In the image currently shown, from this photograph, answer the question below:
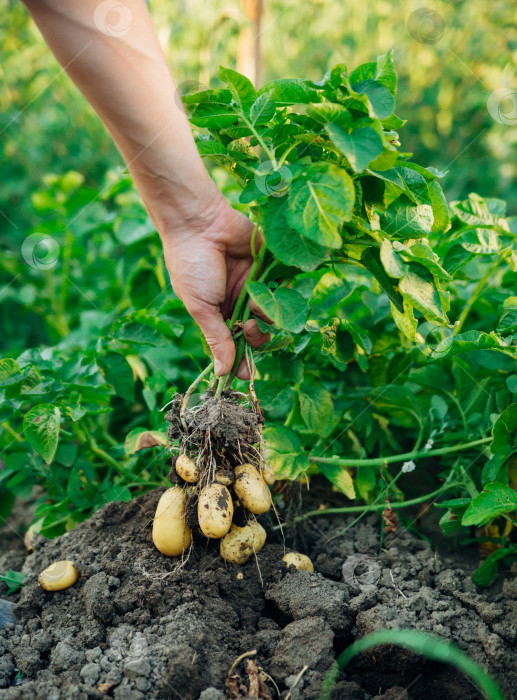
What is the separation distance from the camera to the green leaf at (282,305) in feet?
4.14

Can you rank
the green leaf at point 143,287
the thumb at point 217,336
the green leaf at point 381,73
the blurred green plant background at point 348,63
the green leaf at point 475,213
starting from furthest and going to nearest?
the blurred green plant background at point 348,63 → the green leaf at point 143,287 → the green leaf at point 475,213 → the thumb at point 217,336 → the green leaf at point 381,73

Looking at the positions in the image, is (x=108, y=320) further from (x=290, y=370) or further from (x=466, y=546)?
(x=466, y=546)

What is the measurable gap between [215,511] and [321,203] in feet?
2.46

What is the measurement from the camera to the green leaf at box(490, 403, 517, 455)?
1423mm

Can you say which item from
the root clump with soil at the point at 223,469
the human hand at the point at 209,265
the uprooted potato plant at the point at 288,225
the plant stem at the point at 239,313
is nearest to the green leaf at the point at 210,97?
the uprooted potato plant at the point at 288,225

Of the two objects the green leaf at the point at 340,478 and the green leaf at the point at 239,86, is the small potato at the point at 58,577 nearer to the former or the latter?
the green leaf at the point at 340,478

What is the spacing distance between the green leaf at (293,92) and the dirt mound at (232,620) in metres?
1.12

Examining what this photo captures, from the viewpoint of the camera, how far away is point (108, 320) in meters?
1.97

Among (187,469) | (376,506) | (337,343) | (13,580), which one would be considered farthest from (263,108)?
(13,580)

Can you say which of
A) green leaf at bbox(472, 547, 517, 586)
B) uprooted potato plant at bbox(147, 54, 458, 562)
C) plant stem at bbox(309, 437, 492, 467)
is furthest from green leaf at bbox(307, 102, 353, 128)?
green leaf at bbox(472, 547, 517, 586)

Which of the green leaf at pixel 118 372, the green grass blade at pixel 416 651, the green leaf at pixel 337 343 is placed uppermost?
the green leaf at pixel 118 372

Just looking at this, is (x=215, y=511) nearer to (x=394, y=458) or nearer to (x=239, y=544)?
(x=239, y=544)

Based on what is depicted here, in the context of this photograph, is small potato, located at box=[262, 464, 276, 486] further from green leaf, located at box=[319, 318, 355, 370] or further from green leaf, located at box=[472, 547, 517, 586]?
green leaf, located at box=[472, 547, 517, 586]

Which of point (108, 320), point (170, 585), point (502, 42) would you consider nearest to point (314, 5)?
point (502, 42)
